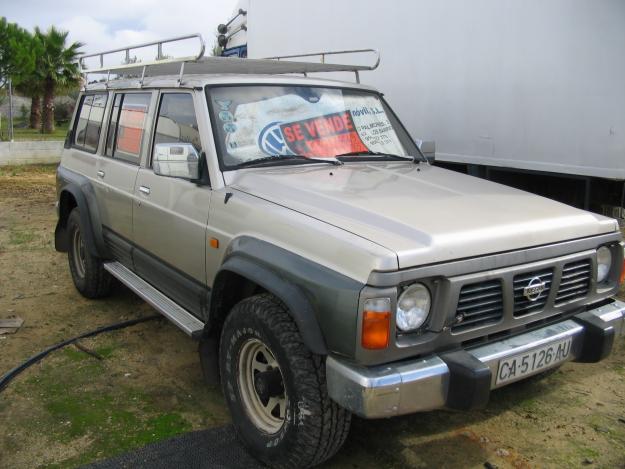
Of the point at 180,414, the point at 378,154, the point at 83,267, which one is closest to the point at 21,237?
the point at 83,267

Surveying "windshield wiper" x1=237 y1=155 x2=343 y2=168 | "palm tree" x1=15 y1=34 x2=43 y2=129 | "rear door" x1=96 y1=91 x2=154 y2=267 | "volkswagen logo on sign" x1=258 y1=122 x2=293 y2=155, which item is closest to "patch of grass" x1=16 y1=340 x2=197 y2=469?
"rear door" x1=96 y1=91 x2=154 y2=267

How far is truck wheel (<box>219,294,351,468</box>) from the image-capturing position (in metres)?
2.68

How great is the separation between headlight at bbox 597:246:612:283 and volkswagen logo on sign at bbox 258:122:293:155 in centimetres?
181

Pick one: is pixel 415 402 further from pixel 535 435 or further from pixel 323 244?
pixel 535 435

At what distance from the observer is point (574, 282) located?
10.2ft

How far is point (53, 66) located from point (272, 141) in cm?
2580

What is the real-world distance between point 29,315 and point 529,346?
160 inches

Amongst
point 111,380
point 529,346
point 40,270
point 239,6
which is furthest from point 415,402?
point 239,6

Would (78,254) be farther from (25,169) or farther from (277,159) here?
(25,169)

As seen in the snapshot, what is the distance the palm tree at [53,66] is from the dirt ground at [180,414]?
78.6 feet

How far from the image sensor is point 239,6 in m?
10.2

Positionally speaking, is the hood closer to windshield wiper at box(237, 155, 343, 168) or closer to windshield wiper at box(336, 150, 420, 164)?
A: windshield wiper at box(237, 155, 343, 168)

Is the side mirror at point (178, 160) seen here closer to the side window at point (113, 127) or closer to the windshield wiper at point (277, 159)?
the windshield wiper at point (277, 159)

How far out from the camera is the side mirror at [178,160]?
345 centimetres
